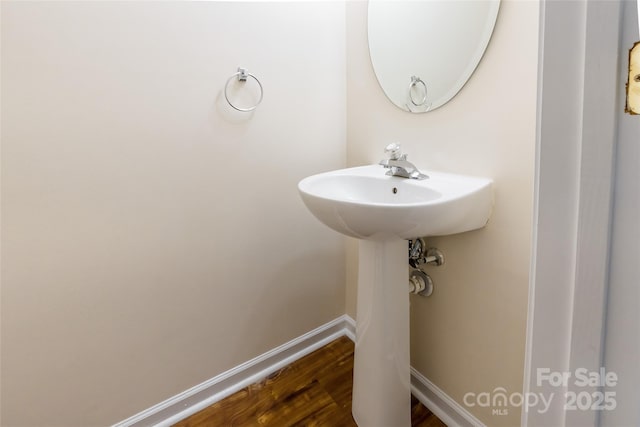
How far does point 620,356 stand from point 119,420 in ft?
4.50

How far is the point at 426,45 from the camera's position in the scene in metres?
1.08

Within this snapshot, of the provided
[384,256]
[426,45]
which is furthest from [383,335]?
[426,45]

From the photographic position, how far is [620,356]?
0.28m

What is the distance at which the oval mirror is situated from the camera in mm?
934

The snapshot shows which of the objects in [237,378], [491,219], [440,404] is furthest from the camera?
[237,378]

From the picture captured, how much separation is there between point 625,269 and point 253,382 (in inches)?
54.5

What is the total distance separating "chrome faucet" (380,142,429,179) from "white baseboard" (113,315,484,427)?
80cm

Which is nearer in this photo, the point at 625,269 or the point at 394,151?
the point at 625,269

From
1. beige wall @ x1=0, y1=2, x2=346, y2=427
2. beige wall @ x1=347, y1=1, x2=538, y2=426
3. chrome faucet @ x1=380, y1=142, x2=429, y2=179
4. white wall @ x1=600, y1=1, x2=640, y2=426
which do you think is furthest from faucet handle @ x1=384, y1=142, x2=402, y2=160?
white wall @ x1=600, y1=1, x2=640, y2=426

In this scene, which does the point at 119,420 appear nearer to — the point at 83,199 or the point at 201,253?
the point at 201,253

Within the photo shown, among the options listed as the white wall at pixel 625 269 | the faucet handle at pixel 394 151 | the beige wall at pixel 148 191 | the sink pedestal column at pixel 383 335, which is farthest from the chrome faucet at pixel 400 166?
the white wall at pixel 625 269

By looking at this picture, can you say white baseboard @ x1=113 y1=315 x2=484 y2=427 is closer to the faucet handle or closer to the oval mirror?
the faucet handle

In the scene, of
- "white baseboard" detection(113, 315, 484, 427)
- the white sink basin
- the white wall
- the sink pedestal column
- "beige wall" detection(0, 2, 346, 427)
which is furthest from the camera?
"white baseboard" detection(113, 315, 484, 427)

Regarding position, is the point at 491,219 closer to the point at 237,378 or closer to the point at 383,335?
the point at 383,335
